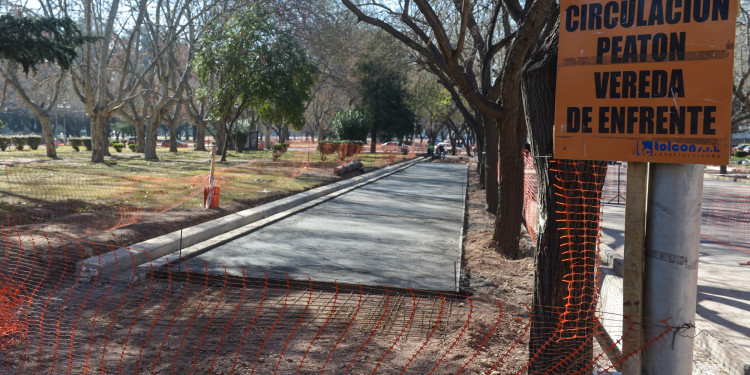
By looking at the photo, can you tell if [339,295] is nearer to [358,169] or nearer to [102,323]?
[102,323]

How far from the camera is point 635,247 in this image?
321cm

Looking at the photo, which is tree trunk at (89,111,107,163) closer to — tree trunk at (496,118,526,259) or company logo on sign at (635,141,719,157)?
tree trunk at (496,118,526,259)

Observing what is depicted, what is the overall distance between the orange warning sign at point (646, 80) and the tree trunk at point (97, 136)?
27722mm

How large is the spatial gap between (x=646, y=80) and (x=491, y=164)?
36.1 ft

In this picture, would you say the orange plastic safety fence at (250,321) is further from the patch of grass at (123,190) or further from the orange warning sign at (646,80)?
the patch of grass at (123,190)

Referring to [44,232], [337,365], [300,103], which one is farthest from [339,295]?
[300,103]

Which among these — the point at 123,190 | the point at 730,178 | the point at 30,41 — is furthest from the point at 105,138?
the point at 730,178

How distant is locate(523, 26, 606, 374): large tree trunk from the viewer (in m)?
3.97

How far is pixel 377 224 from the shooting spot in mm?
12070

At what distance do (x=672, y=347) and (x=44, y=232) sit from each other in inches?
318

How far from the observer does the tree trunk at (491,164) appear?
13773 millimetres

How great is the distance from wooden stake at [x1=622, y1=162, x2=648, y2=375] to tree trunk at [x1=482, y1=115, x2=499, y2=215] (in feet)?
34.4

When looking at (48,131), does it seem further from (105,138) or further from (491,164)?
(491,164)

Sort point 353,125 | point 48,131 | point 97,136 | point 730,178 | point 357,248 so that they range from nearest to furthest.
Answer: point 357,248 < point 97,136 < point 730,178 < point 48,131 < point 353,125
